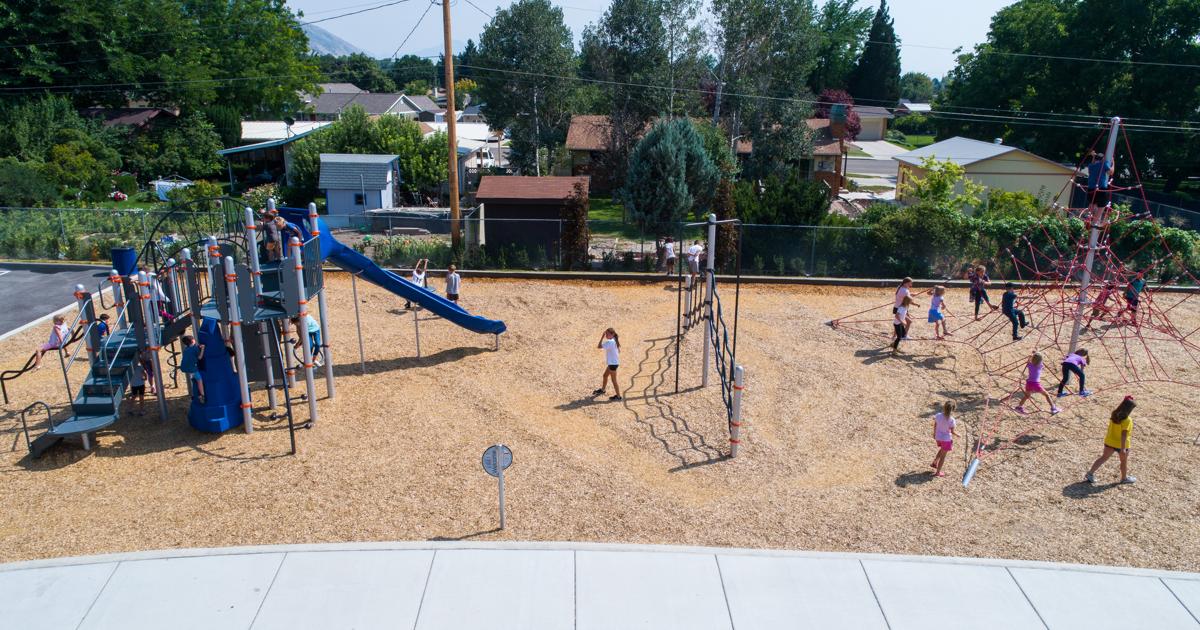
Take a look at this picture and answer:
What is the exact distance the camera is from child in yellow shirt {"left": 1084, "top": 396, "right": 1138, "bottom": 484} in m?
10.8

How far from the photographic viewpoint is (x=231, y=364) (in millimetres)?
12836

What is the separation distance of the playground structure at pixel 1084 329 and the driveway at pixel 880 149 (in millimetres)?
41832

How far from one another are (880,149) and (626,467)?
66275mm

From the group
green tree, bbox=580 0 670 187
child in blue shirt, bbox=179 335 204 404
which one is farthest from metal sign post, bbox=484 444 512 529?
green tree, bbox=580 0 670 187

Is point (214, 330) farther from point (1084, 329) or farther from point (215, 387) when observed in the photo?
point (1084, 329)

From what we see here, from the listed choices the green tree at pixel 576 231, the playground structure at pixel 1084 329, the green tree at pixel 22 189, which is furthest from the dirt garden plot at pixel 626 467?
the green tree at pixel 22 189

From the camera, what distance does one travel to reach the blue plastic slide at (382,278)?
1448 centimetres

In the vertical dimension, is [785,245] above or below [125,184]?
below

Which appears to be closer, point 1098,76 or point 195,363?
point 195,363

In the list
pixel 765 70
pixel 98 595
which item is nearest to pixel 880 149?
pixel 765 70

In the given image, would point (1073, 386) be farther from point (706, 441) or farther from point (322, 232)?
point (322, 232)

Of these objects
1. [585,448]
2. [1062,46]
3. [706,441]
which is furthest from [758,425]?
[1062,46]

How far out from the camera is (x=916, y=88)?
136500mm

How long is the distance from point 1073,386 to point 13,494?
17576 mm
